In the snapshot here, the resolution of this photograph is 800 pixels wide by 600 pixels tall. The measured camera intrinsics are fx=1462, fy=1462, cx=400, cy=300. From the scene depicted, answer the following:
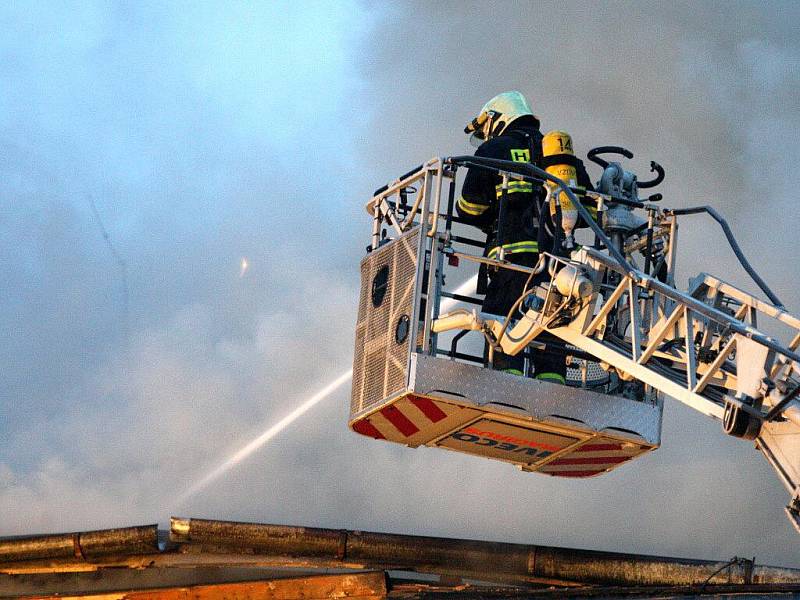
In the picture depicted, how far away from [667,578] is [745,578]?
72 centimetres

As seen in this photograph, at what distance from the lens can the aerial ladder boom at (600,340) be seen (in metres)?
11.7

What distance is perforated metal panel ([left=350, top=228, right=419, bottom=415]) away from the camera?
45.3 ft

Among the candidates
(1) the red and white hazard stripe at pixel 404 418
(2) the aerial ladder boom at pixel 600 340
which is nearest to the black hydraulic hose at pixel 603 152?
(2) the aerial ladder boom at pixel 600 340

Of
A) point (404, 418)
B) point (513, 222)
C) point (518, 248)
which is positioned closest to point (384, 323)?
point (404, 418)

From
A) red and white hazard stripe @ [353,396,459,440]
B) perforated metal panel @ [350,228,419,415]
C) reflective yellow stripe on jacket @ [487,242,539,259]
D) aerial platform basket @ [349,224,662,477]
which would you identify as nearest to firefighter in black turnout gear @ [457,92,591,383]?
reflective yellow stripe on jacket @ [487,242,539,259]

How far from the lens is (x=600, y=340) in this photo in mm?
13188

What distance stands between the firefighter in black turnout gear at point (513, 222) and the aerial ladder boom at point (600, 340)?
144mm

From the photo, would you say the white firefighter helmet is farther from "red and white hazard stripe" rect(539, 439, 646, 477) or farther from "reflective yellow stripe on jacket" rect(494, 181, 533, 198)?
Answer: "red and white hazard stripe" rect(539, 439, 646, 477)

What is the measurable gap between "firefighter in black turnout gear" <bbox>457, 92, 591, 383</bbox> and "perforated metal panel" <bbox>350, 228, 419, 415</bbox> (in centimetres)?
93

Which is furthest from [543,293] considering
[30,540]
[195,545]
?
[30,540]

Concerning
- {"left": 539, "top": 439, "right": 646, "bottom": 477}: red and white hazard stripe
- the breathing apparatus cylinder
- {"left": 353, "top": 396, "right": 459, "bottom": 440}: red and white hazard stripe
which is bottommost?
{"left": 539, "top": 439, "right": 646, "bottom": 477}: red and white hazard stripe

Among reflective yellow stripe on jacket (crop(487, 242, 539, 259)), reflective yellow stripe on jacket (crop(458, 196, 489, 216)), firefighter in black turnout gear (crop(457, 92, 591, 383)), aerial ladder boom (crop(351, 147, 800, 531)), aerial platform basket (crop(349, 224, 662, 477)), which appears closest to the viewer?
aerial ladder boom (crop(351, 147, 800, 531))

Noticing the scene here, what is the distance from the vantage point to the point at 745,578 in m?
13.0

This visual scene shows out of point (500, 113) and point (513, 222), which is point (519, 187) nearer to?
point (513, 222)
